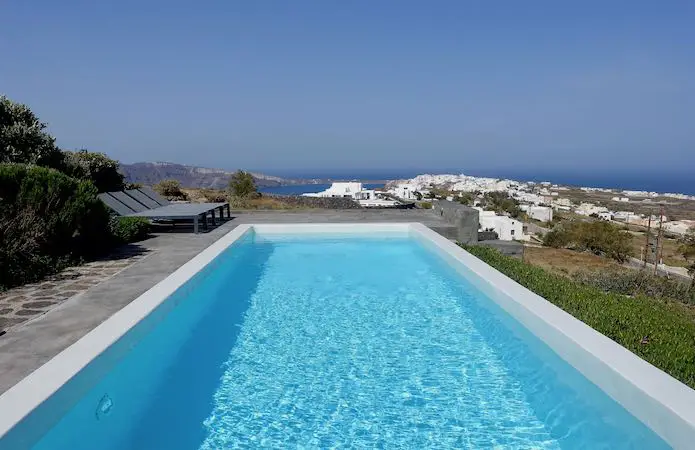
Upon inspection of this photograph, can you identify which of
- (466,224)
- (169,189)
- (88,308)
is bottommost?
(88,308)

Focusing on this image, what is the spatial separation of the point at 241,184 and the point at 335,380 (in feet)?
58.5

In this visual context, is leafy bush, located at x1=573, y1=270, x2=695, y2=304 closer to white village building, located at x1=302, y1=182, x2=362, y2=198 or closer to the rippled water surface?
the rippled water surface

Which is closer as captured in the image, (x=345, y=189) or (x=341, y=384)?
(x=341, y=384)

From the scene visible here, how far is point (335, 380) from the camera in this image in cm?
371

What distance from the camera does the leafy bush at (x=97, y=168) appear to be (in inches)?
465

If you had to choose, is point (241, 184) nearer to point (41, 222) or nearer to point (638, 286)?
point (41, 222)

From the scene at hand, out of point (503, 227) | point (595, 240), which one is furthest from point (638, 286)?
point (595, 240)

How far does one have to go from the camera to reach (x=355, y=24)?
21.9m

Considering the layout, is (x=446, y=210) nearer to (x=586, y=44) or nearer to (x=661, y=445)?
(x=661, y=445)

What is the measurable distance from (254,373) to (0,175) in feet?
14.0

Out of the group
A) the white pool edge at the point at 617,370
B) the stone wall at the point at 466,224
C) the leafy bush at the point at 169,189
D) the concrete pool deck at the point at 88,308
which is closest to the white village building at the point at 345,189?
the leafy bush at the point at 169,189

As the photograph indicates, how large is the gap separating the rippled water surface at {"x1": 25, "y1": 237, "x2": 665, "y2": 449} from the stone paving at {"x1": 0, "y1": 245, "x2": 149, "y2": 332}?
1.01 meters

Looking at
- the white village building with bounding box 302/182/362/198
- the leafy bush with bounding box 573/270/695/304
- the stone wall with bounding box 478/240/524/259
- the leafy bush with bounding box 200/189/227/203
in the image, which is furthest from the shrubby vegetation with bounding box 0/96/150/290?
the white village building with bounding box 302/182/362/198

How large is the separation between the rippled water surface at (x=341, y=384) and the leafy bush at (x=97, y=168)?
7.84 meters
